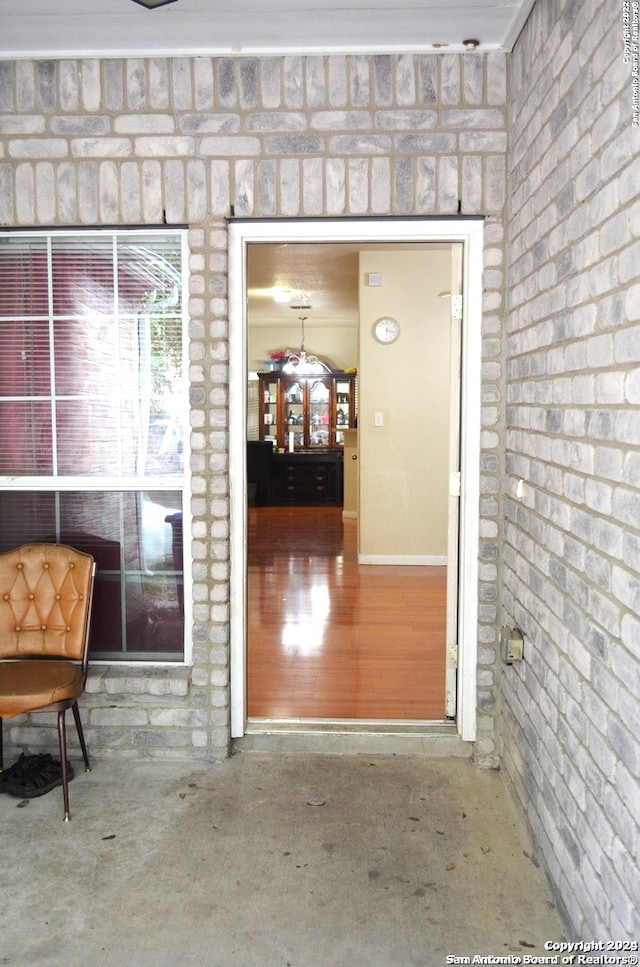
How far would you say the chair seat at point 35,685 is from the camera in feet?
9.14

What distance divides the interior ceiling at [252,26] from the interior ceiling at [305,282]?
1.69 meters

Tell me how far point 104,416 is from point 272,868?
1.87m

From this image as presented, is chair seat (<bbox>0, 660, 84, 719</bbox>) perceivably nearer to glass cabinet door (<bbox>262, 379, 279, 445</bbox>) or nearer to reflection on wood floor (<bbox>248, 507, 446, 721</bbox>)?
reflection on wood floor (<bbox>248, 507, 446, 721</bbox>)

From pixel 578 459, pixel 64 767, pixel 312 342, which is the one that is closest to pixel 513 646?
pixel 578 459

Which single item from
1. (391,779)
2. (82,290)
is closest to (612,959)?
(391,779)

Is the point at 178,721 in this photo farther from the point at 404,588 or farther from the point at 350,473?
the point at 350,473

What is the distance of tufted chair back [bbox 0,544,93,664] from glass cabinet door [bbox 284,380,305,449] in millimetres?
9647

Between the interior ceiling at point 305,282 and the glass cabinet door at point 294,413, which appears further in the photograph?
the glass cabinet door at point 294,413

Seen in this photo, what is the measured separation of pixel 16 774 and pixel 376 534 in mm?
4525

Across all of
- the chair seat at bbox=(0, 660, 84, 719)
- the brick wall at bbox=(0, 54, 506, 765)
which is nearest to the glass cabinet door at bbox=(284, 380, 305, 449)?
the brick wall at bbox=(0, 54, 506, 765)

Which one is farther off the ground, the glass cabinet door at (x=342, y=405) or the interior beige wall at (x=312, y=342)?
the interior beige wall at (x=312, y=342)

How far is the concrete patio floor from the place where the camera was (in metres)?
2.19

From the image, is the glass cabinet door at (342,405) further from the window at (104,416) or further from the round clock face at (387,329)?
the window at (104,416)

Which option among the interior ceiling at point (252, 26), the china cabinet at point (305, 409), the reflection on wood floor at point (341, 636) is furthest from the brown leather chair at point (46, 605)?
the china cabinet at point (305, 409)
